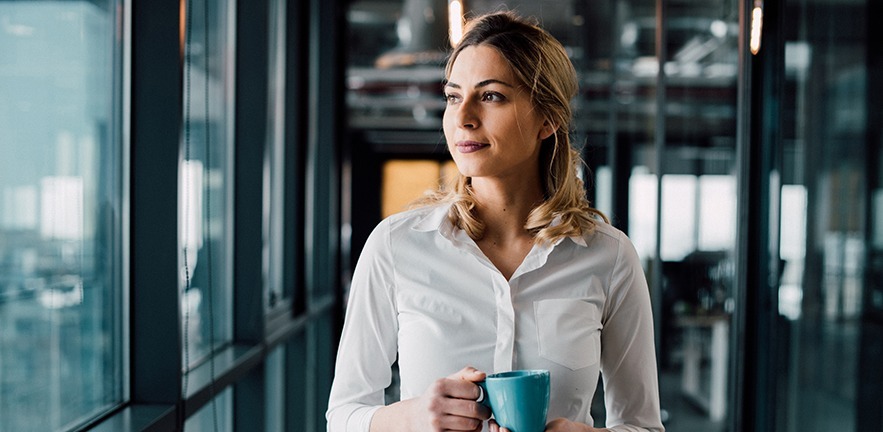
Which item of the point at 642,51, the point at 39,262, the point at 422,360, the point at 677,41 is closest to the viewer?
the point at 422,360

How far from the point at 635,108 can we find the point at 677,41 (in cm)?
94

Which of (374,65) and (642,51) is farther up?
(374,65)

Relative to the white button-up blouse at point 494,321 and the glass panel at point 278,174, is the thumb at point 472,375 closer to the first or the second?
the white button-up blouse at point 494,321

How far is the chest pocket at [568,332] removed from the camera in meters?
1.37

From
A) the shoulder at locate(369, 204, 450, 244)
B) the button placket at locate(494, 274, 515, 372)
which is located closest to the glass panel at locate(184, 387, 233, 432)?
the shoulder at locate(369, 204, 450, 244)

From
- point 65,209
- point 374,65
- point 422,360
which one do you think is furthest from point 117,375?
point 374,65

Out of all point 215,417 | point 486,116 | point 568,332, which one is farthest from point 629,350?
point 215,417

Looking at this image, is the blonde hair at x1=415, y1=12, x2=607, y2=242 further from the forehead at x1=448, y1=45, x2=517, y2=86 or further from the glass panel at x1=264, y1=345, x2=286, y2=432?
the glass panel at x1=264, y1=345, x2=286, y2=432

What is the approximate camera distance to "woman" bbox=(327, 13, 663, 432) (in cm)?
138

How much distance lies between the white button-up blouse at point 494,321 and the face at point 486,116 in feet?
0.46

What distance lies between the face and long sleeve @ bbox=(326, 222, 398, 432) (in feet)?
0.68

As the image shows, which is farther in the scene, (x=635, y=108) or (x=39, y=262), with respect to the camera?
(x=635, y=108)

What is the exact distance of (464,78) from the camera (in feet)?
4.64

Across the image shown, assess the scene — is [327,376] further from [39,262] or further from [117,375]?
[39,262]
